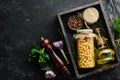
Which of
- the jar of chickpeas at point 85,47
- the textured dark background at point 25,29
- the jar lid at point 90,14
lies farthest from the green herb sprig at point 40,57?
the jar lid at point 90,14

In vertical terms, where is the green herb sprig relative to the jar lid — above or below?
below

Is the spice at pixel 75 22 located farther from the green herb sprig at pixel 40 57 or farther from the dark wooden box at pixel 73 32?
the green herb sprig at pixel 40 57

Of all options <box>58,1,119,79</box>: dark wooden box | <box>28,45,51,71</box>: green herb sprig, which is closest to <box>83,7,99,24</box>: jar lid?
<box>58,1,119,79</box>: dark wooden box

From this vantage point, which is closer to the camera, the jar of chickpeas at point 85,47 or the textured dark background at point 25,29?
the jar of chickpeas at point 85,47

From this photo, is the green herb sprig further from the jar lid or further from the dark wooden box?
the jar lid

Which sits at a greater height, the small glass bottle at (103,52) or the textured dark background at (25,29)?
the textured dark background at (25,29)

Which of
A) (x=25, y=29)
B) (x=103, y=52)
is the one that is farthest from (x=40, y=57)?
(x=103, y=52)
